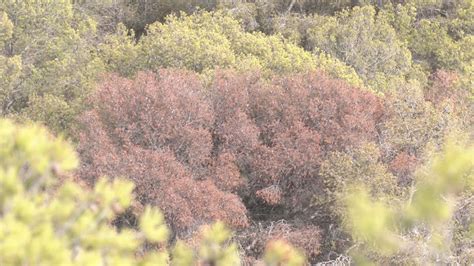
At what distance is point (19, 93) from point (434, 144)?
43.3 feet

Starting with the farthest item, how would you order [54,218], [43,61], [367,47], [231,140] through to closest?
[367,47] → [43,61] → [231,140] → [54,218]

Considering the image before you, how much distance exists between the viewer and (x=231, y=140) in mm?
14070

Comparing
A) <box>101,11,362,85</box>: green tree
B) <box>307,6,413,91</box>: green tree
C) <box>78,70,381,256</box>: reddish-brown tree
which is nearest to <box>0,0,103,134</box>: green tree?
<box>101,11,362,85</box>: green tree

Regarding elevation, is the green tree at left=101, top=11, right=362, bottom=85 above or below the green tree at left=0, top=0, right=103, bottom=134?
above

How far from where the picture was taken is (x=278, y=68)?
58.5 feet

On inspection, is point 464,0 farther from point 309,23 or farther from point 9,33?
point 9,33

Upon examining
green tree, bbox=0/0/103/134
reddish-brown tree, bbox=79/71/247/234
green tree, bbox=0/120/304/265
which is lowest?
green tree, bbox=0/0/103/134

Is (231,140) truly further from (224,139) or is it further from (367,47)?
(367,47)

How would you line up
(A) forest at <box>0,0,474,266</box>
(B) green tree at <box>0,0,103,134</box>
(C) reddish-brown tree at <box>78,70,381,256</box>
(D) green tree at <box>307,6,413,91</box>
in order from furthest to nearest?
(D) green tree at <box>307,6,413,91</box>
(B) green tree at <box>0,0,103,134</box>
(C) reddish-brown tree at <box>78,70,381,256</box>
(A) forest at <box>0,0,474,266</box>

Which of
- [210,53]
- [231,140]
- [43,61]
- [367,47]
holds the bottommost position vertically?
[43,61]

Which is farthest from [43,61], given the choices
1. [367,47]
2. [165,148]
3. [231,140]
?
[367,47]

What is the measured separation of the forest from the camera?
12.8 feet

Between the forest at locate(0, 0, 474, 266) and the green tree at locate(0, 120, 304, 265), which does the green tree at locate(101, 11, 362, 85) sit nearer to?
the forest at locate(0, 0, 474, 266)

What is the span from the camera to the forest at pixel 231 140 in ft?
12.8
